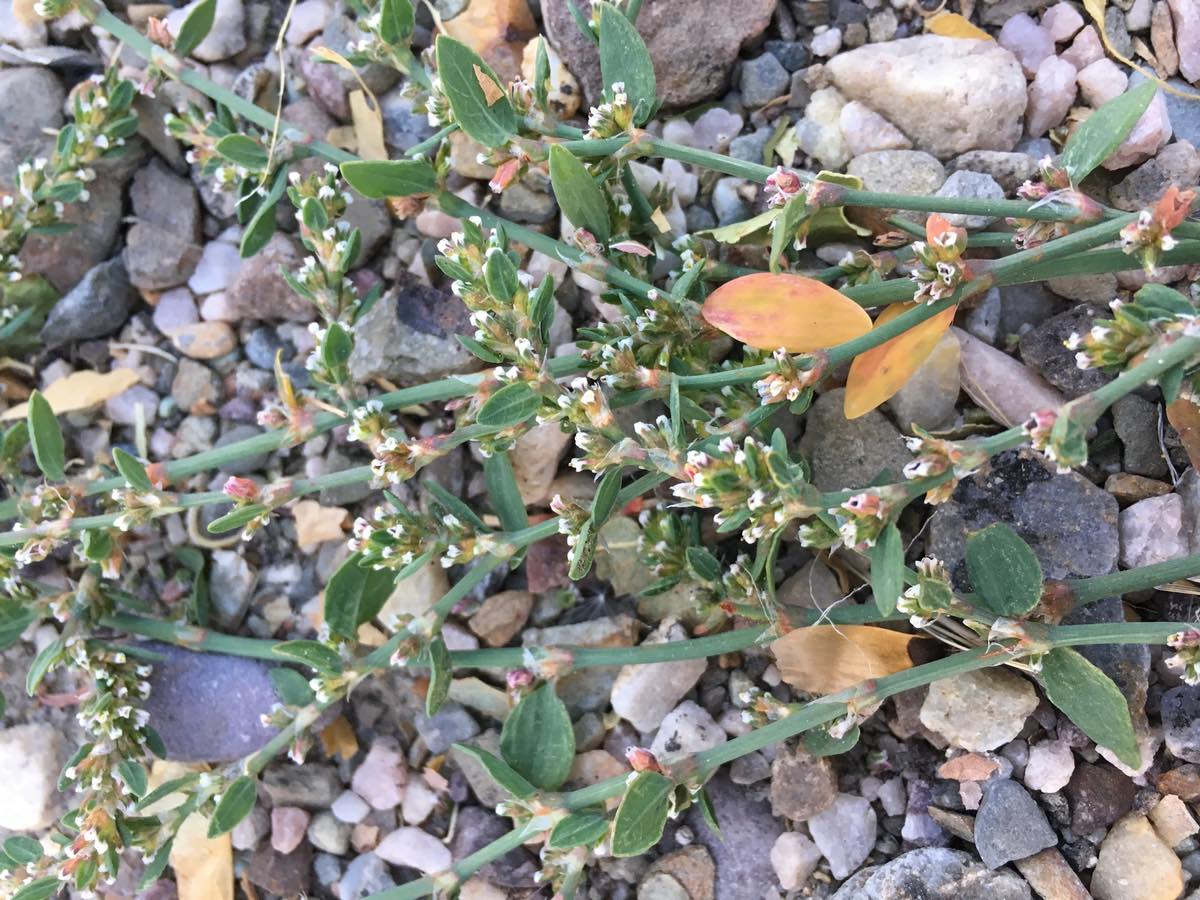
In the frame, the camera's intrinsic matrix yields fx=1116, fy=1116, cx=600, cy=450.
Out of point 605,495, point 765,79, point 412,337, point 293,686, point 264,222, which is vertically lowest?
point 293,686

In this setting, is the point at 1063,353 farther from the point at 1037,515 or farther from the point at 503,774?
the point at 503,774

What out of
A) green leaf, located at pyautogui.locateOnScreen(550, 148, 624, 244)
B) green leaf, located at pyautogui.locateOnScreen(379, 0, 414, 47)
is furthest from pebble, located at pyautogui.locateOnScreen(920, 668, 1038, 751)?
green leaf, located at pyautogui.locateOnScreen(379, 0, 414, 47)

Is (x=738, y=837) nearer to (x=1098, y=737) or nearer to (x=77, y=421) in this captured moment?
(x=1098, y=737)

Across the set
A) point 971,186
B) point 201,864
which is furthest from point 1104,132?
point 201,864

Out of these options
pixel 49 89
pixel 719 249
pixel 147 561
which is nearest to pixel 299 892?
pixel 147 561

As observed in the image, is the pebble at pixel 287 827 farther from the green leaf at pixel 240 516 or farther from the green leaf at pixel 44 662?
the green leaf at pixel 240 516

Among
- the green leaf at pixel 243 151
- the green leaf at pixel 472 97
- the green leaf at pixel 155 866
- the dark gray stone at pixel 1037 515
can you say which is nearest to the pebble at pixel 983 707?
the dark gray stone at pixel 1037 515
